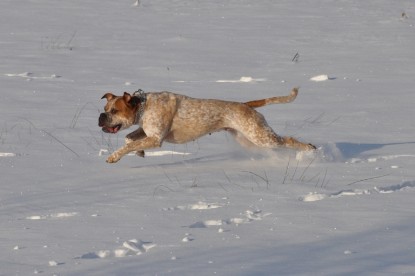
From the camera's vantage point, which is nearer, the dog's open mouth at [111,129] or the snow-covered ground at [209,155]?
the snow-covered ground at [209,155]

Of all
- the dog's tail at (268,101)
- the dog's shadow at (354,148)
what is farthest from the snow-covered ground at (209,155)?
the dog's tail at (268,101)

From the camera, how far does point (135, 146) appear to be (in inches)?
327

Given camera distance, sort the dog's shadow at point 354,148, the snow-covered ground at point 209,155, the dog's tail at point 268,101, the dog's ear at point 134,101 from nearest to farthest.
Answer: the snow-covered ground at point 209,155, the dog's ear at point 134,101, the dog's shadow at point 354,148, the dog's tail at point 268,101

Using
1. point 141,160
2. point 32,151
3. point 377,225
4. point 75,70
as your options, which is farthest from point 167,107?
point 75,70

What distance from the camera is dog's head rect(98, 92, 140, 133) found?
27.5 ft

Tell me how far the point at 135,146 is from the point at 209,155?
845 mm

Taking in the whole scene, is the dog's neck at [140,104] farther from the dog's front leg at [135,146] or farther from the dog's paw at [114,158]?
the dog's paw at [114,158]

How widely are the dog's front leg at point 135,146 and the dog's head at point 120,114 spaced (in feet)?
0.65

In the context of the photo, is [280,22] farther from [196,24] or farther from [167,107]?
[167,107]

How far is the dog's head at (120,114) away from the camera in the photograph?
27.5ft

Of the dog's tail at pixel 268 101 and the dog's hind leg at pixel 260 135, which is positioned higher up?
the dog's tail at pixel 268 101

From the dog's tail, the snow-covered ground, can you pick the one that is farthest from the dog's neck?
the dog's tail

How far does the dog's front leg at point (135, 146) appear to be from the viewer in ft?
26.9

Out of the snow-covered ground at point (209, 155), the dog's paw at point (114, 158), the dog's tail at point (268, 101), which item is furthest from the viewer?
the dog's tail at point (268, 101)
